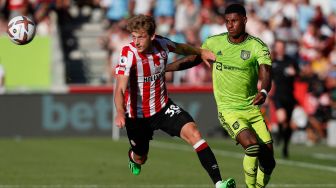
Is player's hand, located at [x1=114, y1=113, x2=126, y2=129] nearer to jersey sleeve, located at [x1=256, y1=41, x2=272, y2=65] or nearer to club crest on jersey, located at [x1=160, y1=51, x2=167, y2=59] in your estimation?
club crest on jersey, located at [x1=160, y1=51, x2=167, y2=59]

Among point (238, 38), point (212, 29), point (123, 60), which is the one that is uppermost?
point (238, 38)

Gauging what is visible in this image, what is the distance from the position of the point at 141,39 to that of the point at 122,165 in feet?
23.3

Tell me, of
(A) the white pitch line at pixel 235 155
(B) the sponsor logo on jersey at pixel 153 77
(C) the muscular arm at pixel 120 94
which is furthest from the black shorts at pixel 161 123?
(A) the white pitch line at pixel 235 155

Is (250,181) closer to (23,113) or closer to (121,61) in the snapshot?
(121,61)

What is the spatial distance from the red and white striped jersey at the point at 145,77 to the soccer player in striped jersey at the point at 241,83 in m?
0.43

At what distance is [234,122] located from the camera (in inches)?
506

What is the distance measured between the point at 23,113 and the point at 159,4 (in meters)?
5.58

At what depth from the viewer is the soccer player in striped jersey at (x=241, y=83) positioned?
41.9 feet

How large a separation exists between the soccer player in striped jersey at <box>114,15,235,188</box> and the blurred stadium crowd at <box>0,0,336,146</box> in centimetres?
1467

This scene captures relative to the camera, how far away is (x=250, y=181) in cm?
1277

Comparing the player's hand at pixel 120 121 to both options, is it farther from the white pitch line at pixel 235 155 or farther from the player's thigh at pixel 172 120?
the white pitch line at pixel 235 155

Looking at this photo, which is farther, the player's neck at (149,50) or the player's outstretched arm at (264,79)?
the player's neck at (149,50)

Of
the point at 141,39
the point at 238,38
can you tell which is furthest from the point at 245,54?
the point at 141,39

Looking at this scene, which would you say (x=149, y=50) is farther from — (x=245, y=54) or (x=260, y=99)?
(x=260, y=99)
